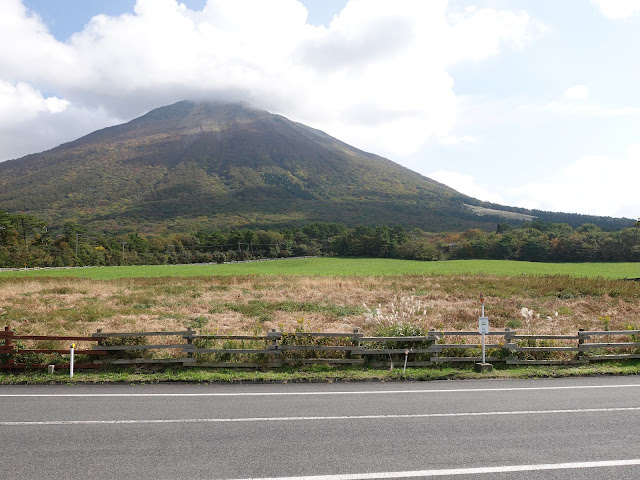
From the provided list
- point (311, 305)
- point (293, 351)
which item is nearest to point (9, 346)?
point (293, 351)

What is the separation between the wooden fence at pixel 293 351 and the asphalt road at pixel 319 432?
1799 millimetres

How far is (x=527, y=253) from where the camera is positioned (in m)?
106

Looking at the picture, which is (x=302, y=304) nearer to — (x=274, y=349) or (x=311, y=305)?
(x=311, y=305)

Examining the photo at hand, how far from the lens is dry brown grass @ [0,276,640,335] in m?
23.2

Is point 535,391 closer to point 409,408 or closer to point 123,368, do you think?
point 409,408

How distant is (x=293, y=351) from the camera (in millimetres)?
14344

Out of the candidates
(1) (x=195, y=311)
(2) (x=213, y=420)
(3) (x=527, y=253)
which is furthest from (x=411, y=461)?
(3) (x=527, y=253)

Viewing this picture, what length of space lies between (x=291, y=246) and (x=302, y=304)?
329 ft

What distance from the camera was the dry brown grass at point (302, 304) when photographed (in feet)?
76.3

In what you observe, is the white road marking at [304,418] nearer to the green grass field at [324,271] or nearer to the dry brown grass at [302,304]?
the dry brown grass at [302,304]


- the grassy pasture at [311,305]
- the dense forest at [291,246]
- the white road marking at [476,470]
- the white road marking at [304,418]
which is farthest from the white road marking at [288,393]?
the dense forest at [291,246]

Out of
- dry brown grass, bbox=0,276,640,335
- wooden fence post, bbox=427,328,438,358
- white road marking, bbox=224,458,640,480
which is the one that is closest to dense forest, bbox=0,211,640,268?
dry brown grass, bbox=0,276,640,335

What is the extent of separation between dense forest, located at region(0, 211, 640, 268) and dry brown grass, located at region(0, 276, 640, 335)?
60.9 metres

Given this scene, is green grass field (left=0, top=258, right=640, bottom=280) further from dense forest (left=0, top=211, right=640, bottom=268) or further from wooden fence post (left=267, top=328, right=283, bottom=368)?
wooden fence post (left=267, top=328, right=283, bottom=368)
